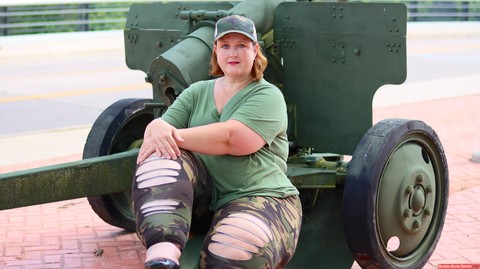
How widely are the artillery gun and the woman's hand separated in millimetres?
857

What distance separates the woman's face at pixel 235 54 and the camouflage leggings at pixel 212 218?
0.44m

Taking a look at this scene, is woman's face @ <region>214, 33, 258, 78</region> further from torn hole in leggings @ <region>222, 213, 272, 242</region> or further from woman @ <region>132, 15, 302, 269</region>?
torn hole in leggings @ <region>222, 213, 272, 242</region>

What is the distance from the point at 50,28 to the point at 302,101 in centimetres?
1745

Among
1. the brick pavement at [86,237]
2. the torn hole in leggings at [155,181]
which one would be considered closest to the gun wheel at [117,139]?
the brick pavement at [86,237]

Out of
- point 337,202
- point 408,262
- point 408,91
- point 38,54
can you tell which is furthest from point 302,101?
point 38,54

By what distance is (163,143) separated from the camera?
4922 mm

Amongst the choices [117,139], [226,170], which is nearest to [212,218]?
[226,170]

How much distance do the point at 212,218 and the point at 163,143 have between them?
412 mm

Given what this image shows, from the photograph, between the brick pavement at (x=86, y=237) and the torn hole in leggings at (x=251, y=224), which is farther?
the brick pavement at (x=86, y=237)

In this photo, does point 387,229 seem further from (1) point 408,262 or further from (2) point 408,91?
(2) point 408,91

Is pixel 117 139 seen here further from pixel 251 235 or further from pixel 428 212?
pixel 251 235

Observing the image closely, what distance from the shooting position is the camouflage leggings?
15.0ft

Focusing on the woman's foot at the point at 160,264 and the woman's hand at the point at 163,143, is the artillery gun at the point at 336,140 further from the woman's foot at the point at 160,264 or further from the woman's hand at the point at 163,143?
the woman's foot at the point at 160,264

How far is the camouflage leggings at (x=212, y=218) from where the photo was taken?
4574mm
